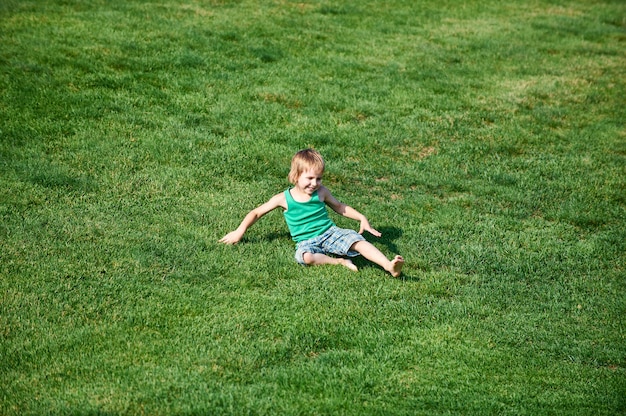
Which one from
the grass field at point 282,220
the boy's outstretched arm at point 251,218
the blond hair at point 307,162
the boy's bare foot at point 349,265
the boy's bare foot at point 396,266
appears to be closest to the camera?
the grass field at point 282,220

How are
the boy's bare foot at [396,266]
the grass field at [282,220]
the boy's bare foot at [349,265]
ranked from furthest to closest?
the boy's bare foot at [349,265], the boy's bare foot at [396,266], the grass field at [282,220]

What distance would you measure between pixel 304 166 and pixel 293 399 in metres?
2.57

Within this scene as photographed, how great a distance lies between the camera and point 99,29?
12.6m

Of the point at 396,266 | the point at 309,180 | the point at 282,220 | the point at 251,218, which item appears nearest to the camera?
the point at 396,266

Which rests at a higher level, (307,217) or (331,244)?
(307,217)

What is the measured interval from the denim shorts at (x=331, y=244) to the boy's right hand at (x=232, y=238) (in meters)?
0.58

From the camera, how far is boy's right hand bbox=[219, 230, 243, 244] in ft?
23.7

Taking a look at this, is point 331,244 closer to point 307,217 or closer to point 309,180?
point 307,217

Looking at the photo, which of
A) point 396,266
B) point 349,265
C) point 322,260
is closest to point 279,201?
point 322,260

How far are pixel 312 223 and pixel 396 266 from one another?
1.04m

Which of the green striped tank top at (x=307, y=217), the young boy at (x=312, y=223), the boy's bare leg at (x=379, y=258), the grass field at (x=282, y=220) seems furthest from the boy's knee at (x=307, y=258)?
the boy's bare leg at (x=379, y=258)

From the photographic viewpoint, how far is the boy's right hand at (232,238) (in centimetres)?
723

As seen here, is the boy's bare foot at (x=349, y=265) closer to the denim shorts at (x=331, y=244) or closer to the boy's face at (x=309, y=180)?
the denim shorts at (x=331, y=244)

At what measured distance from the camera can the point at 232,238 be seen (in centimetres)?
725
